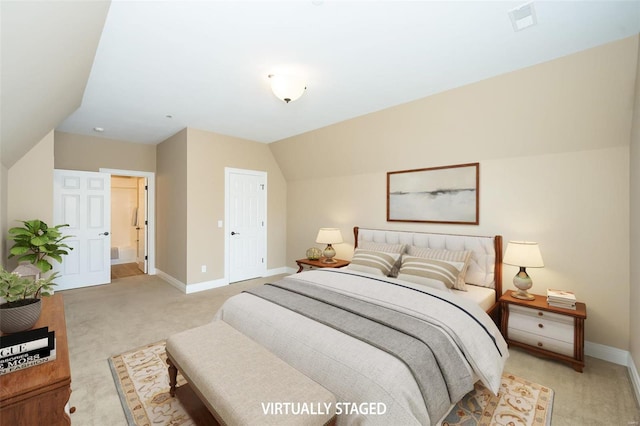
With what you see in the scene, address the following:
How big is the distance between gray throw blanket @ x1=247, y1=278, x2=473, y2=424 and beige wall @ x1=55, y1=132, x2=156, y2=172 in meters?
4.64

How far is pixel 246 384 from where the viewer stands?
1.42m

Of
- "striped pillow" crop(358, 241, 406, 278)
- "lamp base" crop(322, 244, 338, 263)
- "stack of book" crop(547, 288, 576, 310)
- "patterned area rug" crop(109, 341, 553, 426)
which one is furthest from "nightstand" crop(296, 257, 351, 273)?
"stack of book" crop(547, 288, 576, 310)

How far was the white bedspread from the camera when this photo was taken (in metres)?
1.38

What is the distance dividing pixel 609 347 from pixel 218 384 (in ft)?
11.1

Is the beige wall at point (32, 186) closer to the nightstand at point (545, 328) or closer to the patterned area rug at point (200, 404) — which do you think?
the patterned area rug at point (200, 404)

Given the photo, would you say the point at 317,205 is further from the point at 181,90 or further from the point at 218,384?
the point at 218,384

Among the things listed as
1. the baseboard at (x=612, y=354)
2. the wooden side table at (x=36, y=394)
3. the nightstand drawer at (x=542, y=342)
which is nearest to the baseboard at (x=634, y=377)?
the baseboard at (x=612, y=354)

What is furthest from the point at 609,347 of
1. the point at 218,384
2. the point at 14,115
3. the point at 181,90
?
the point at 14,115

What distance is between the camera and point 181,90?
3.02 m

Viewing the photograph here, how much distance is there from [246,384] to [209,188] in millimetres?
3785

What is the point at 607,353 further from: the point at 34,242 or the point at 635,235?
the point at 34,242

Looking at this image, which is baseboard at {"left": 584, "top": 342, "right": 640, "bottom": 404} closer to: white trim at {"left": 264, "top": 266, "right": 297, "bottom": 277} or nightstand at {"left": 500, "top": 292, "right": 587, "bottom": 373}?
nightstand at {"left": 500, "top": 292, "right": 587, "bottom": 373}

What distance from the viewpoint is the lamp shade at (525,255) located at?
2648 millimetres

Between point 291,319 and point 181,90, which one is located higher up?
point 181,90
